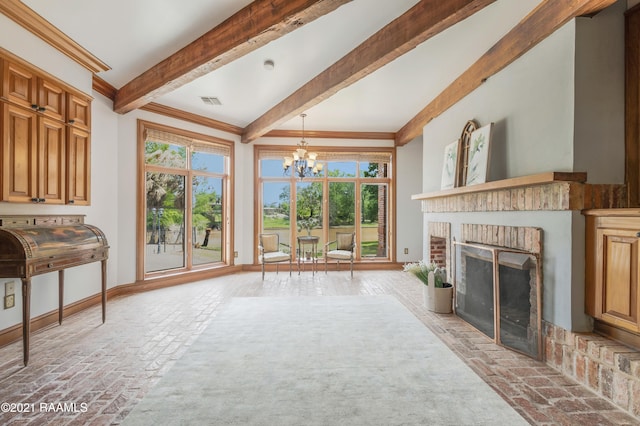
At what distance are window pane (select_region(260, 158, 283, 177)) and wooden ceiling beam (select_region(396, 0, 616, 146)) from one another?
3.32 metres

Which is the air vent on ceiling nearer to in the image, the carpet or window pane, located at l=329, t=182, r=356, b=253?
window pane, located at l=329, t=182, r=356, b=253

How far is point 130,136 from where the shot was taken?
15.2ft

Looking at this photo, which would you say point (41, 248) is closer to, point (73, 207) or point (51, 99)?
point (73, 207)

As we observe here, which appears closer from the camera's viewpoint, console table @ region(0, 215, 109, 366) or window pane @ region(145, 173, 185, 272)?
console table @ region(0, 215, 109, 366)

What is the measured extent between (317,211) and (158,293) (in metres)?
3.34

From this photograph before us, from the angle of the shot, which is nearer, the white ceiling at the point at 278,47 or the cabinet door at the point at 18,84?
the cabinet door at the point at 18,84

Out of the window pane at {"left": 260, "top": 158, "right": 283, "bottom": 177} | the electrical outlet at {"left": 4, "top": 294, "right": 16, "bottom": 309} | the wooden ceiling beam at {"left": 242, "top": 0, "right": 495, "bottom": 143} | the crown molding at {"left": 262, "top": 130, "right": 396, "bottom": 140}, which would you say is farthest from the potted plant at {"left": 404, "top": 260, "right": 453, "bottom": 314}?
the electrical outlet at {"left": 4, "top": 294, "right": 16, "bottom": 309}

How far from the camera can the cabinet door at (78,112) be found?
325 centimetres

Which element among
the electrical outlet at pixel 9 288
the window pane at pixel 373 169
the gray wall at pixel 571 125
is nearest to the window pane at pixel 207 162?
the window pane at pixel 373 169

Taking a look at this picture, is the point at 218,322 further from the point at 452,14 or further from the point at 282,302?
the point at 452,14

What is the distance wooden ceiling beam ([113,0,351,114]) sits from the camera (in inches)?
102

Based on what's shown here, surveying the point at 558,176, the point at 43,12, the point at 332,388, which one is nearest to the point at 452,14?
the point at 558,176

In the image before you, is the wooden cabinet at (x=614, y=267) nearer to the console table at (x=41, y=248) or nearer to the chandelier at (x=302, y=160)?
the chandelier at (x=302, y=160)

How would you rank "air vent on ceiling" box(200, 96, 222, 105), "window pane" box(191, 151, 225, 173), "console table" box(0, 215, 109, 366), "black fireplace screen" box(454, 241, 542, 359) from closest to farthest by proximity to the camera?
"console table" box(0, 215, 109, 366) < "black fireplace screen" box(454, 241, 542, 359) < "air vent on ceiling" box(200, 96, 222, 105) < "window pane" box(191, 151, 225, 173)
